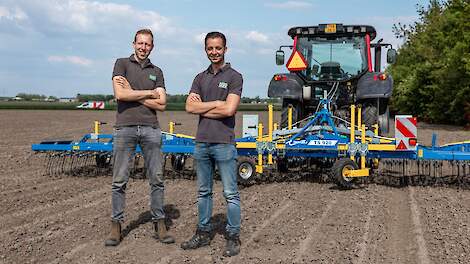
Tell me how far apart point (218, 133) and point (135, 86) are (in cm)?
88

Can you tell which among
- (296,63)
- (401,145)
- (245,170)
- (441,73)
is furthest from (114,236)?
(441,73)

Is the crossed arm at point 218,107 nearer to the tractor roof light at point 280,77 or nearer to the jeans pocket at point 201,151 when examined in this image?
the jeans pocket at point 201,151

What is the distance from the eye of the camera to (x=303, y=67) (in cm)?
790

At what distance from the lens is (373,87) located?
25.6 ft

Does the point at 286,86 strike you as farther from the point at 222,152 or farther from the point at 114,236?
the point at 114,236

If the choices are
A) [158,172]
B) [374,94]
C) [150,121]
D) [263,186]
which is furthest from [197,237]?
[374,94]

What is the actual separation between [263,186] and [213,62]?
322 cm

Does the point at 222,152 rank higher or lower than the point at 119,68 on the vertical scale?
lower

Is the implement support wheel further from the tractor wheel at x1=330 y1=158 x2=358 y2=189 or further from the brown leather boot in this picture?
the brown leather boot

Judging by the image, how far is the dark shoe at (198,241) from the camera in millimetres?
4066

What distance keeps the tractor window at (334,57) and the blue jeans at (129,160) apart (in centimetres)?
464

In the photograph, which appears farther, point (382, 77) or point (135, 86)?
point (382, 77)

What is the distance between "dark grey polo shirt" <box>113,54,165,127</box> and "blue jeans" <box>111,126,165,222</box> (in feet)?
0.20

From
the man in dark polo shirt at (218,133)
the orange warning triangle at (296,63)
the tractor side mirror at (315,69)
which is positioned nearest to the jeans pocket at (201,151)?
the man in dark polo shirt at (218,133)
